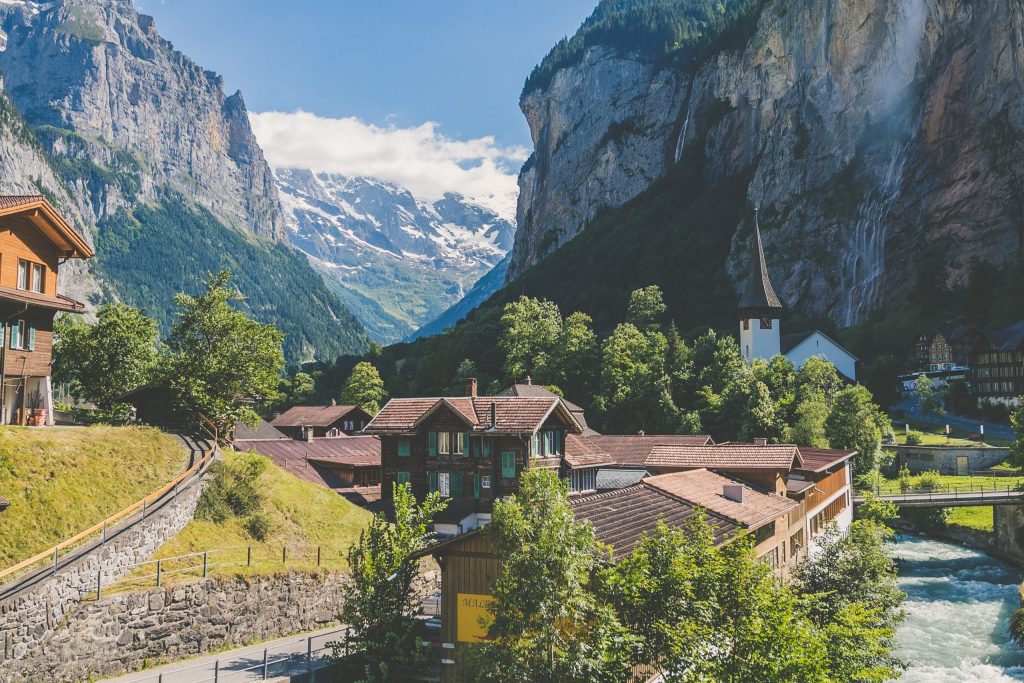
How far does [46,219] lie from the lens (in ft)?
122

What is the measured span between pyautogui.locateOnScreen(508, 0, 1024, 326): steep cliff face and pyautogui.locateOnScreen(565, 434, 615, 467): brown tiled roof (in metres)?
88.0

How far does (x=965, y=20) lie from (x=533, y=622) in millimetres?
135736

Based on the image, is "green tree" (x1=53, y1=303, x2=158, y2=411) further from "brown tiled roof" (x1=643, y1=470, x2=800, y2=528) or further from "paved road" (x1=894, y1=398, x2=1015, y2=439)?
"paved road" (x1=894, y1=398, x2=1015, y2=439)

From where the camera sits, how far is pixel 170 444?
121 feet

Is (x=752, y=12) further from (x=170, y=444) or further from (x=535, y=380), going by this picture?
(x=170, y=444)

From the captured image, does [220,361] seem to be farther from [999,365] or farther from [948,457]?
[999,365]

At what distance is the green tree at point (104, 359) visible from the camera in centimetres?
5184

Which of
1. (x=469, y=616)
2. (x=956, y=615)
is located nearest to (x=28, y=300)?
(x=469, y=616)

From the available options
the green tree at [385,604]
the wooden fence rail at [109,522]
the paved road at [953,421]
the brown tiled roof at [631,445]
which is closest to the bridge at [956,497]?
the brown tiled roof at [631,445]

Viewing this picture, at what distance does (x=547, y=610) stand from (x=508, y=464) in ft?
104

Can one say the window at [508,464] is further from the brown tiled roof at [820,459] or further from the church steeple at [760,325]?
the church steeple at [760,325]

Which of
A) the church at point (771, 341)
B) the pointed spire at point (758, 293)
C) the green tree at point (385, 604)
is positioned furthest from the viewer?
the pointed spire at point (758, 293)

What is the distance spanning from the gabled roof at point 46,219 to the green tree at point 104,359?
13.0 m

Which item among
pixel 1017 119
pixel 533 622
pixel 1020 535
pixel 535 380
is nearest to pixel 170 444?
pixel 533 622
